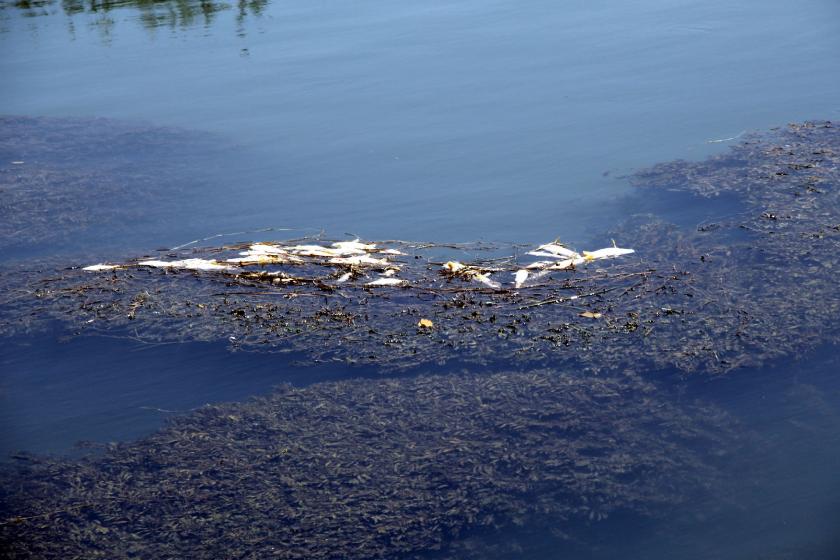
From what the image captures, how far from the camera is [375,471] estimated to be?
11.3 feet

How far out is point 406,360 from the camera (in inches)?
162

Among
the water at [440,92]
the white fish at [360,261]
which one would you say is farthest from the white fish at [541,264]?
the white fish at [360,261]

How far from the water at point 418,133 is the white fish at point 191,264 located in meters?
0.39

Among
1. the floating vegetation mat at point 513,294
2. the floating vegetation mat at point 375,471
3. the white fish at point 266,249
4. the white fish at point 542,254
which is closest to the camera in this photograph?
the floating vegetation mat at point 375,471

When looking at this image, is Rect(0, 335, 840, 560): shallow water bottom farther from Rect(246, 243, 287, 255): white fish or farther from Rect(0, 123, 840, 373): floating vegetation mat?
Rect(246, 243, 287, 255): white fish

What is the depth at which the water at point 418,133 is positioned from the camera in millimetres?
3693

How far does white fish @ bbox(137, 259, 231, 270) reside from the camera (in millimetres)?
5004

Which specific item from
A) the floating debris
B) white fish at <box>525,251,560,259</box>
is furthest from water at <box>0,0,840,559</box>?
the floating debris

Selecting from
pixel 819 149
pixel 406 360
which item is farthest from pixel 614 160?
pixel 406 360

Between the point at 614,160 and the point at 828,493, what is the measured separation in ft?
10.8

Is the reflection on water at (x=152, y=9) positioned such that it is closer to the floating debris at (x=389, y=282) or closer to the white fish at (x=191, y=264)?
the white fish at (x=191, y=264)

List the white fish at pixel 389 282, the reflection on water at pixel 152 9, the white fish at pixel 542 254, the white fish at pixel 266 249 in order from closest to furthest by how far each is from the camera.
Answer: the white fish at pixel 389 282 → the white fish at pixel 542 254 → the white fish at pixel 266 249 → the reflection on water at pixel 152 9

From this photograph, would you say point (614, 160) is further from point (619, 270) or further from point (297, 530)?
point (297, 530)

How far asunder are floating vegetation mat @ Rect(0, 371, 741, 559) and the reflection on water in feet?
22.9
